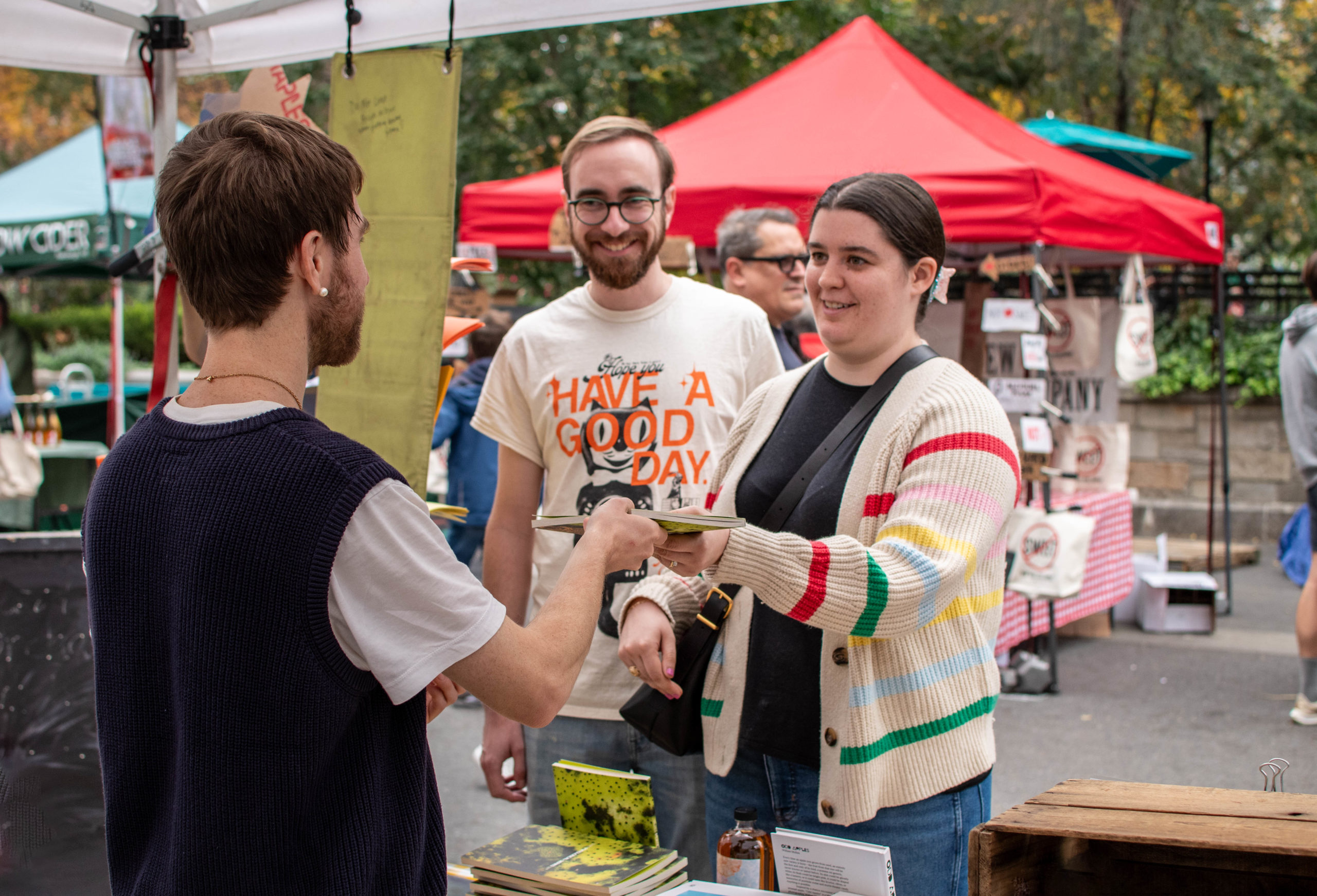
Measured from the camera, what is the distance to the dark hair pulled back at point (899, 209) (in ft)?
6.23

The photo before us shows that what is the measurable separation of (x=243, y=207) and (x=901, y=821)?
1337mm

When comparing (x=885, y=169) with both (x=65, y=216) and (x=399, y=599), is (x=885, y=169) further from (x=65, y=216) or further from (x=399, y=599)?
(x=65, y=216)

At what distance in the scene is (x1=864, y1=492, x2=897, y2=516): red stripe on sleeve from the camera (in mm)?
1805

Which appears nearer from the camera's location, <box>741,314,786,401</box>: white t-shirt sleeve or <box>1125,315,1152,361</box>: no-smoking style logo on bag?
<box>741,314,786,401</box>: white t-shirt sleeve

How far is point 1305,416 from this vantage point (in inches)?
213

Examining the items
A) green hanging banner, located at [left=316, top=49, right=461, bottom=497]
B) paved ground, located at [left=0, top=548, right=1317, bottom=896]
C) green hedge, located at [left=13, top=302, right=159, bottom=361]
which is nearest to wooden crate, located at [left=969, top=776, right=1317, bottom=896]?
green hanging banner, located at [left=316, top=49, right=461, bottom=497]

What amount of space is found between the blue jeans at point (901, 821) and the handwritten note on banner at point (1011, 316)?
446cm

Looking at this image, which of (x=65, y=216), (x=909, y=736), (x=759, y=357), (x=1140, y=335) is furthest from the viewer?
(x=65, y=216)

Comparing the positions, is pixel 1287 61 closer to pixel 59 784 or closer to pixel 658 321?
pixel 658 321

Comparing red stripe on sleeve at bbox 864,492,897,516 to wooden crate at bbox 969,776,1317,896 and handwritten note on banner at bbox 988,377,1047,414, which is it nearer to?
wooden crate at bbox 969,776,1317,896

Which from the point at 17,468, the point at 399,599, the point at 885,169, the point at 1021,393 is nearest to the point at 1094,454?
the point at 1021,393

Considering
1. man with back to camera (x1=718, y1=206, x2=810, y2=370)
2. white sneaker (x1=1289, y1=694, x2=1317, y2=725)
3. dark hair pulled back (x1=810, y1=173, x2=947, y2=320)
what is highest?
man with back to camera (x1=718, y1=206, x2=810, y2=370)

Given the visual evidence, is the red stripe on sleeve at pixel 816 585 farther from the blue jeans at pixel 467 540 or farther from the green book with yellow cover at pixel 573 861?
the blue jeans at pixel 467 540

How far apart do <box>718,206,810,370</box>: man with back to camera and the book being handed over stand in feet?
7.89
